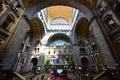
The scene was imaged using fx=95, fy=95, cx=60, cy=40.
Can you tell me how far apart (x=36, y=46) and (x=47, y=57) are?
4269 mm

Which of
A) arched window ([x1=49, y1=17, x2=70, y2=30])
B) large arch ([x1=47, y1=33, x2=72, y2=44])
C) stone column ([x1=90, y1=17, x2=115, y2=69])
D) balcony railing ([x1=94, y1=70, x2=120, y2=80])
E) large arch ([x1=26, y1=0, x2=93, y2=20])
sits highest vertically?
arched window ([x1=49, y1=17, x2=70, y2=30])

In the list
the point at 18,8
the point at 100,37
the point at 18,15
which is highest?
the point at 18,8

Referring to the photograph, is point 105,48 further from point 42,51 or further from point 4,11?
point 42,51

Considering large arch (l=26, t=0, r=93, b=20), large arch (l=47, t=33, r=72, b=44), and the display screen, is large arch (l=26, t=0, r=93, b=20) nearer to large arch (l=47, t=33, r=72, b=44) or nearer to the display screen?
large arch (l=47, t=33, r=72, b=44)

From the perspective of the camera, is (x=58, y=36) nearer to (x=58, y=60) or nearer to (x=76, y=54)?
(x=58, y=60)

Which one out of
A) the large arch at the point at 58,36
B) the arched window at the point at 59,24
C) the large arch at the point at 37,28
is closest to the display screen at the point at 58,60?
the large arch at the point at 58,36

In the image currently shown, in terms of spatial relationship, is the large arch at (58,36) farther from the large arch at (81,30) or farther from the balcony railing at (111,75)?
the balcony railing at (111,75)

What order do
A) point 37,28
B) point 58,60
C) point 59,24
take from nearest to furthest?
point 37,28
point 58,60
point 59,24

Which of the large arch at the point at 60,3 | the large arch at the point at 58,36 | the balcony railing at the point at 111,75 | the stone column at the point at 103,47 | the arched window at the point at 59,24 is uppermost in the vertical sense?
the arched window at the point at 59,24

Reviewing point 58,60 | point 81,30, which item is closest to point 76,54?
point 58,60

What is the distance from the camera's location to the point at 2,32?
9.22m

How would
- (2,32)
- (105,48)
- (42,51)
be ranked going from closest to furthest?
1. (2,32)
2. (105,48)
3. (42,51)

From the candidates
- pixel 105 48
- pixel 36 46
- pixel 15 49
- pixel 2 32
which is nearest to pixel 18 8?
pixel 2 32

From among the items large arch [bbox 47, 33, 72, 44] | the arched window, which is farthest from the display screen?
the arched window
